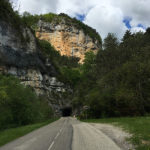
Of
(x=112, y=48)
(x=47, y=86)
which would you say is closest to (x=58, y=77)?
(x=47, y=86)

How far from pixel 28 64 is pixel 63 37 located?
3218 inches

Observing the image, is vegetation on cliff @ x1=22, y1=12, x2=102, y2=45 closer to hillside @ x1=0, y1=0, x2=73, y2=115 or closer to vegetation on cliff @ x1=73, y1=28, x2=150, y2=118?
hillside @ x1=0, y1=0, x2=73, y2=115

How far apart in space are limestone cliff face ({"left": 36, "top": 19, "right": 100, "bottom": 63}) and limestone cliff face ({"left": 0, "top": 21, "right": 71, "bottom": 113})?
6068 cm

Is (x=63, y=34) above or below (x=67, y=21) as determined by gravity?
below

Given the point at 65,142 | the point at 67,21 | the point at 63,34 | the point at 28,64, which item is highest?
the point at 67,21

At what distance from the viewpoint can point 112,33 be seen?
46.9 m

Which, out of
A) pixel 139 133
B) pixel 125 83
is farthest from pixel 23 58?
pixel 139 133

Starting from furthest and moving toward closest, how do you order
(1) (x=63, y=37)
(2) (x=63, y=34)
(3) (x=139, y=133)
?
(2) (x=63, y=34)
(1) (x=63, y=37)
(3) (x=139, y=133)

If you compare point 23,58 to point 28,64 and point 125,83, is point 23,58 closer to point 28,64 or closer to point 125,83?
point 28,64

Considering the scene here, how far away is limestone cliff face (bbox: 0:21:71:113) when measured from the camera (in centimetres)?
4628

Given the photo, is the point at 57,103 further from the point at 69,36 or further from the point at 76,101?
the point at 69,36

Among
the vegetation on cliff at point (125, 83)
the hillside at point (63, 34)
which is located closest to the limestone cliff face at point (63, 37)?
the hillside at point (63, 34)

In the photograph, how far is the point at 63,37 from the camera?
436 ft

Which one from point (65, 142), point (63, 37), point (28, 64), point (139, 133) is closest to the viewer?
point (65, 142)
